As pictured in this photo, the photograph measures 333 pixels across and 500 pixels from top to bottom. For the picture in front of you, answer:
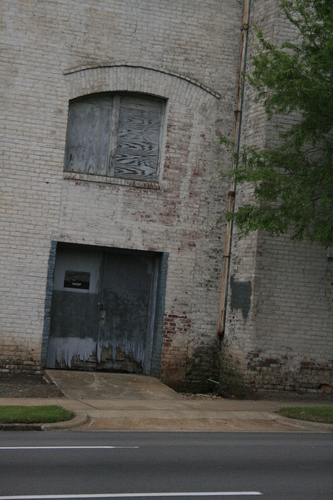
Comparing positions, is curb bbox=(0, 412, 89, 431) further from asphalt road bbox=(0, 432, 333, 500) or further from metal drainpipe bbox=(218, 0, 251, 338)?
metal drainpipe bbox=(218, 0, 251, 338)

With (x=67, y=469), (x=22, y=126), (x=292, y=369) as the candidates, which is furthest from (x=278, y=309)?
(x=67, y=469)

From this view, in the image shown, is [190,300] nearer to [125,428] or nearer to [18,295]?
[18,295]

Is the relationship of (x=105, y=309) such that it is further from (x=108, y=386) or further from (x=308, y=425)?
(x=308, y=425)

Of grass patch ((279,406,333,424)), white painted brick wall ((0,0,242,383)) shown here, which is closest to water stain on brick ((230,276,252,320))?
white painted brick wall ((0,0,242,383))

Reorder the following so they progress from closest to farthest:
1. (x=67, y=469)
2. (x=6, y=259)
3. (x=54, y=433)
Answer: (x=67, y=469) < (x=54, y=433) < (x=6, y=259)

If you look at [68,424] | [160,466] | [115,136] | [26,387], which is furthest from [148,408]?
[115,136]

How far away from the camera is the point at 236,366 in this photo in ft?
51.1

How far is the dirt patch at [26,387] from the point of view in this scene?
13531 mm

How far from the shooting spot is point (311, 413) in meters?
12.9

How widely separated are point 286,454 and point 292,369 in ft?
21.1

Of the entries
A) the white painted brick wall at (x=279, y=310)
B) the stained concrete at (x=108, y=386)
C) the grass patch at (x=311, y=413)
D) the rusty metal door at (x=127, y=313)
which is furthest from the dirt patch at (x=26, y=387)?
the grass patch at (x=311, y=413)

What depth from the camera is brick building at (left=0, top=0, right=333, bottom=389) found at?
1516 cm

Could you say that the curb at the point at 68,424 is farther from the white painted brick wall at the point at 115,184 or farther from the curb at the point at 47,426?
the white painted brick wall at the point at 115,184

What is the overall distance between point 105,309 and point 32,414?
16.7 feet
